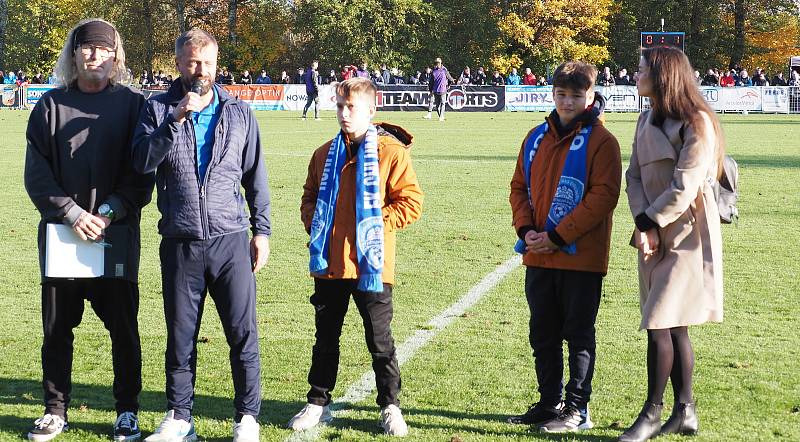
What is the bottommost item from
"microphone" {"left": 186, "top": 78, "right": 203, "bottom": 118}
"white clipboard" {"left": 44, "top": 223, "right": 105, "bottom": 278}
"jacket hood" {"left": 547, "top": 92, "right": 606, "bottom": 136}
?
"white clipboard" {"left": 44, "top": 223, "right": 105, "bottom": 278}

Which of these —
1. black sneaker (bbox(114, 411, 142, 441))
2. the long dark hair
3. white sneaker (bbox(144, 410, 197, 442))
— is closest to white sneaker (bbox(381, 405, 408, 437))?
white sneaker (bbox(144, 410, 197, 442))

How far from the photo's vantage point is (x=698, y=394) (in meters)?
5.88

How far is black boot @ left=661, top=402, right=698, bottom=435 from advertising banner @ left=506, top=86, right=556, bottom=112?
39194 millimetres

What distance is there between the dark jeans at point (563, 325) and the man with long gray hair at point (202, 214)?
131 centimetres

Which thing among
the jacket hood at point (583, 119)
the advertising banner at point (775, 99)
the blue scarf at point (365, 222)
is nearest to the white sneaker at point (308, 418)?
the blue scarf at point (365, 222)

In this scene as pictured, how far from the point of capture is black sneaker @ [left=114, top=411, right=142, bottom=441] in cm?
514

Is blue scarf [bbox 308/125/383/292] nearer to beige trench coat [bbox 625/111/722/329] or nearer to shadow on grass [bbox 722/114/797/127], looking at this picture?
beige trench coat [bbox 625/111/722/329]

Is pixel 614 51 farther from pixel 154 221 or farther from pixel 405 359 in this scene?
pixel 405 359

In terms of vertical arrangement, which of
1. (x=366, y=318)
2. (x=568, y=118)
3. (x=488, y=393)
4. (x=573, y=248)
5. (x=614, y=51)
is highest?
(x=614, y=51)

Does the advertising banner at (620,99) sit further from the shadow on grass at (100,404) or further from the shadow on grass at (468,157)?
the shadow on grass at (100,404)

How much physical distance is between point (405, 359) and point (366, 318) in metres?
1.38

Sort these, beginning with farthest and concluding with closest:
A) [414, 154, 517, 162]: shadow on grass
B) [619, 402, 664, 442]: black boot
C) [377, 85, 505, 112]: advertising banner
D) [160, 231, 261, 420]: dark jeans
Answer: [377, 85, 505, 112]: advertising banner < [414, 154, 517, 162]: shadow on grass < [619, 402, 664, 442]: black boot < [160, 231, 261, 420]: dark jeans

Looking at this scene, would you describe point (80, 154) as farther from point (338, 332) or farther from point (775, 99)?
point (775, 99)

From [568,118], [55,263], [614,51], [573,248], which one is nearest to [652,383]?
[573,248]
